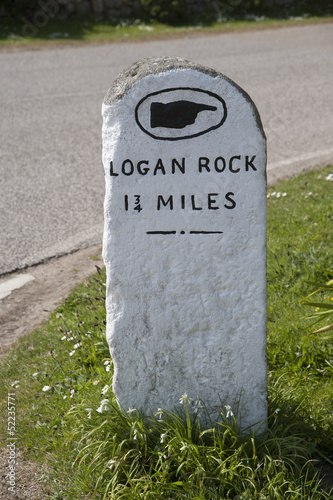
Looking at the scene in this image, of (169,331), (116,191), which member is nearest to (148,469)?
(169,331)

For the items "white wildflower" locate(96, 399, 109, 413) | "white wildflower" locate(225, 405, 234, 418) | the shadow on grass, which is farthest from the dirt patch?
the shadow on grass

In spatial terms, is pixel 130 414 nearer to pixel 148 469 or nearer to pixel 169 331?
pixel 148 469

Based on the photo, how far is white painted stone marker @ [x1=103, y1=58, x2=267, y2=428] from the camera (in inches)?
93.2

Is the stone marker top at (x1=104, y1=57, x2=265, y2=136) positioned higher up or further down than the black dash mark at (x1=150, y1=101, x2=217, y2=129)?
higher up

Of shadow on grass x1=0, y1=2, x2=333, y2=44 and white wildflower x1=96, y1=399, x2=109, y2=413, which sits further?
shadow on grass x1=0, y1=2, x2=333, y2=44

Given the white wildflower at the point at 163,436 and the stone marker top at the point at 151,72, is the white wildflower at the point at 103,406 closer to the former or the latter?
the white wildflower at the point at 163,436

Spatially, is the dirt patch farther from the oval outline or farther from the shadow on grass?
the shadow on grass

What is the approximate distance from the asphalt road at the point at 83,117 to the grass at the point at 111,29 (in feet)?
2.32

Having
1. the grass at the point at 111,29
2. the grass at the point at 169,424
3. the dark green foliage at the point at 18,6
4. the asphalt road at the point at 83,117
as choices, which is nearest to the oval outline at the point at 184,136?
the grass at the point at 169,424

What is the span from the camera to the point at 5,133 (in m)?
7.14

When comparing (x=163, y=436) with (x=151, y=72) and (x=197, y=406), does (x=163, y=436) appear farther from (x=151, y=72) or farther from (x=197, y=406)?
(x=151, y=72)

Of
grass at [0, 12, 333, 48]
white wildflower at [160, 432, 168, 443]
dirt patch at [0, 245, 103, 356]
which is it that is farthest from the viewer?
grass at [0, 12, 333, 48]

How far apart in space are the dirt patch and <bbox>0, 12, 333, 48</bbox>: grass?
8.49 metres

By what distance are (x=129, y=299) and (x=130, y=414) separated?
0.56 metres
